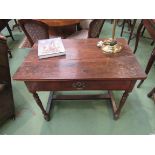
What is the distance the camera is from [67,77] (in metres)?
1.16

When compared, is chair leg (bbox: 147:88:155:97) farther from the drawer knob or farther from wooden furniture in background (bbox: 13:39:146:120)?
the drawer knob

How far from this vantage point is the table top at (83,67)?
116 centimetres

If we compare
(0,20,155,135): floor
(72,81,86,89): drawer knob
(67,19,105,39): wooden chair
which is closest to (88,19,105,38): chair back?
(67,19,105,39): wooden chair

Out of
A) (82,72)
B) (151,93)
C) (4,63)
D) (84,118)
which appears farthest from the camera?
(151,93)

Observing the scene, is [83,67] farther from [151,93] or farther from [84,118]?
[151,93]

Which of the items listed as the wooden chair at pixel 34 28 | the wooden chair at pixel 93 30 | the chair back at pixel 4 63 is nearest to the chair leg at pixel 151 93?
the wooden chair at pixel 93 30

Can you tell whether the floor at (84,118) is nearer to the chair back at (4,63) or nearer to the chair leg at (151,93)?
the chair leg at (151,93)

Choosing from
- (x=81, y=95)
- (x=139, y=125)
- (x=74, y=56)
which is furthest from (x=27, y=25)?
(x=139, y=125)

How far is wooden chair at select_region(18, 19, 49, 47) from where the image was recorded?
1.85 metres

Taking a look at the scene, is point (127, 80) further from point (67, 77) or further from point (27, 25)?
point (27, 25)

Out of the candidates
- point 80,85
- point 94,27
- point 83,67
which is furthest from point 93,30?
point 80,85

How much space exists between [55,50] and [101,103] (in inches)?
33.3

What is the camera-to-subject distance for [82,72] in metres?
1.19

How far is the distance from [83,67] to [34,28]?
1.05 meters
